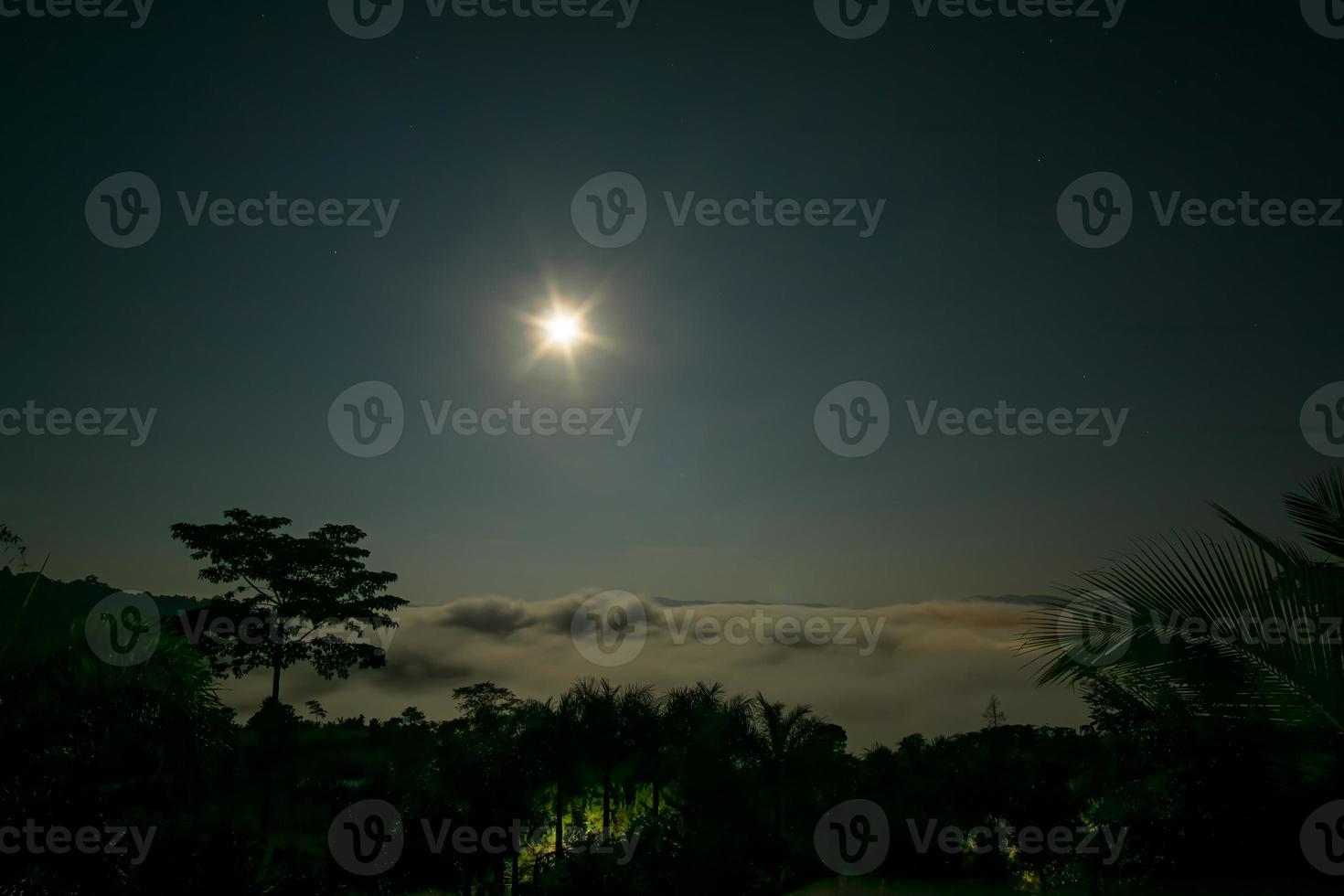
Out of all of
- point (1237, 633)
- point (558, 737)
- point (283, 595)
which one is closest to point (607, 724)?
point (558, 737)

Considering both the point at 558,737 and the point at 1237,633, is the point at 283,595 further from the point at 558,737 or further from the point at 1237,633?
the point at 1237,633

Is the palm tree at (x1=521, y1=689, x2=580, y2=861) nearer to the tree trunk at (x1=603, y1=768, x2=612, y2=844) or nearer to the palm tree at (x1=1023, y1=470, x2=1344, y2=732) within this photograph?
the tree trunk at (x1=603, y1=768, x2=612, y2=844)

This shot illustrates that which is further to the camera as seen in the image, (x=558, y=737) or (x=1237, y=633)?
(x=558, y=737)

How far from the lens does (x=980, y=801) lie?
41.8 m

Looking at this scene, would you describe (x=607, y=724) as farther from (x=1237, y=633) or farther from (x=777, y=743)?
(x=1237, y=633)

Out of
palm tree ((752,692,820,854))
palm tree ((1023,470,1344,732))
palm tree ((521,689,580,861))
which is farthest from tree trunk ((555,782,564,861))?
palm tree ((1023,470,1344,732))

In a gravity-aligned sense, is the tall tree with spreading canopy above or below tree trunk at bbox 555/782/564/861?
above

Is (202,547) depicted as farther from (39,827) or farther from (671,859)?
(39,827)

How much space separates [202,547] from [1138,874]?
33.3 meters

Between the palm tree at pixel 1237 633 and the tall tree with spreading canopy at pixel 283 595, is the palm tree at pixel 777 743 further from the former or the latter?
the palm tree at pixel 1237 633

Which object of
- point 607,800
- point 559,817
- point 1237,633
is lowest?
point 559,817

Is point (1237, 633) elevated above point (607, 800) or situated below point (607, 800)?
above

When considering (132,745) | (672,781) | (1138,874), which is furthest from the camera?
(672,781)

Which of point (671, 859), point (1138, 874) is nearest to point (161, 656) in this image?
point (1138, 874)
